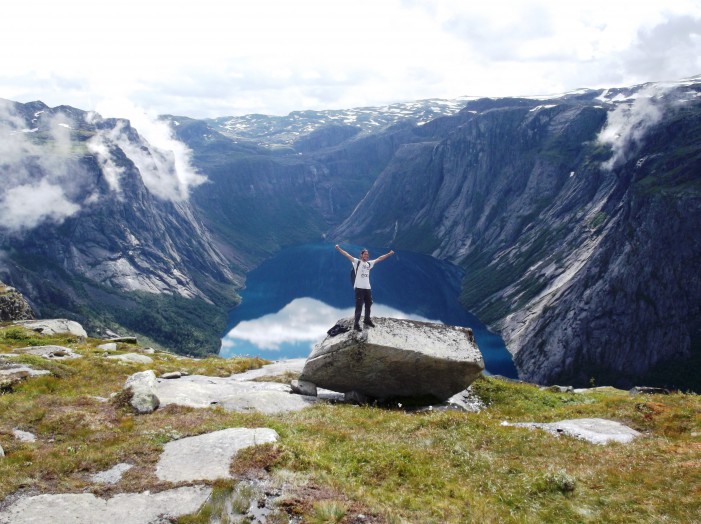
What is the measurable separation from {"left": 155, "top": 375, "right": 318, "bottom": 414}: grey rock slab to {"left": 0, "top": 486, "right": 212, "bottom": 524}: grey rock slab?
490 inches

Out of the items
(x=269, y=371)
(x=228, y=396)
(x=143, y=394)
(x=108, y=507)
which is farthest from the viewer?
(x=269, y=371)

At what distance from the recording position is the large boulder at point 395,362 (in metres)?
29.8

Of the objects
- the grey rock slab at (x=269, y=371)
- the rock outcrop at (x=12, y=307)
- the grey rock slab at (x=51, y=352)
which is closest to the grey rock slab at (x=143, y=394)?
the grey rock slab at (x=269, y=371)

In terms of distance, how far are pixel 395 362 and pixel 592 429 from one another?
11513 mm

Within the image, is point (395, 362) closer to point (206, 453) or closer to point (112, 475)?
point (206, 453)

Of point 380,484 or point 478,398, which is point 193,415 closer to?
point 380,484

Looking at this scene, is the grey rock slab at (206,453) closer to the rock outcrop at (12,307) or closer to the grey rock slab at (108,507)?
the grey rock slab at (108,507)

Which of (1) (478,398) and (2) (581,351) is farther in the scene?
(2) (581,351)

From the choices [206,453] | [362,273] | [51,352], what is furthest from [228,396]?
[51,352]

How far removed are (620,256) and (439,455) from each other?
203959mm

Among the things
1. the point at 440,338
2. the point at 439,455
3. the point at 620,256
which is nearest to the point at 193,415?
the point at 439,455

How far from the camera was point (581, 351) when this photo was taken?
602 feet

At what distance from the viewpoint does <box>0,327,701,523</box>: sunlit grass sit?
13.3 meters

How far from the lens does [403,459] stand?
54.3 ft
